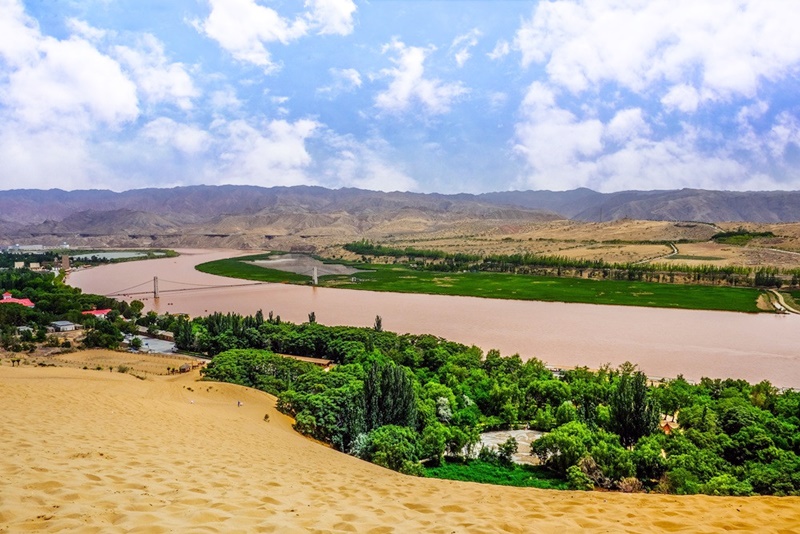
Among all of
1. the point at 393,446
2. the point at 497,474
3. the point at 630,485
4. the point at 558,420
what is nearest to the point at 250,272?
the point at 558,420

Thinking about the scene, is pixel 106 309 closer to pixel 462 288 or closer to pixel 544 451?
pixel 462 288

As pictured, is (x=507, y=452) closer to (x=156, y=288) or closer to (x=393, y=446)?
(x=393, y=446)

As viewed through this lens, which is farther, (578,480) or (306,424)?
(306,424)

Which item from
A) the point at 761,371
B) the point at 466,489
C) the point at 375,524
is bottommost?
the point at 761,371

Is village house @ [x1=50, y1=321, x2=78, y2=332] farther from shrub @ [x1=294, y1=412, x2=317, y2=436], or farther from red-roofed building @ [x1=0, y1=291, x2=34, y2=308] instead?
shrub @ [x1=294, y1=412, x2=317, y2=436]

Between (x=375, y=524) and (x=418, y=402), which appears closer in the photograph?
(x=375, y=524)

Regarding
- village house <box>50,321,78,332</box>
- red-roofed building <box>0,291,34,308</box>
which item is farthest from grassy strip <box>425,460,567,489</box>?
red-roofed building <box>0,291,34,308</box>

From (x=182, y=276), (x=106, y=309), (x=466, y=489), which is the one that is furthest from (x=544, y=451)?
(x=182, y=276)
